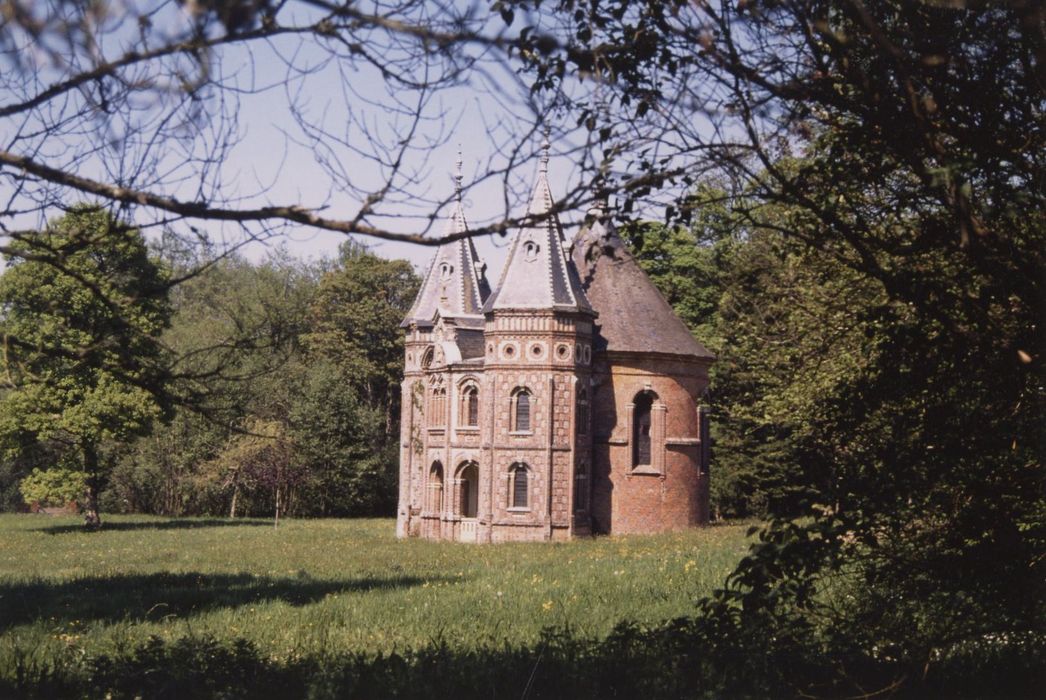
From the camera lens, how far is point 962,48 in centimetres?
834

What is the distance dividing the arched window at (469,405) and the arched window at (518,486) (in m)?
2.24

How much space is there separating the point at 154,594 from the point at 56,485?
25.6 metres

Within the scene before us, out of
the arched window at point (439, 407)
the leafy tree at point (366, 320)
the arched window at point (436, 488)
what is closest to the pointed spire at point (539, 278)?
the arched window at point (439, 407)

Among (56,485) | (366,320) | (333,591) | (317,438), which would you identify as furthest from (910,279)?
(366,320)

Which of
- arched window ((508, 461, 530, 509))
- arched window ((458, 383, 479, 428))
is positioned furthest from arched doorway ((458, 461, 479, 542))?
arched window ((508, 461, 530, 509))

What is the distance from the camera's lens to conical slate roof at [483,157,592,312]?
36344 mm

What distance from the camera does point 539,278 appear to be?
120 feet

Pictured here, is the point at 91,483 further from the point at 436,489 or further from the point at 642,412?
the point at 642,412

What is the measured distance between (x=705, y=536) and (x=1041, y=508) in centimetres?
2450

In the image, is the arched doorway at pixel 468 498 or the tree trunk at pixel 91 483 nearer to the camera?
the arched doorway at pixel 468 498

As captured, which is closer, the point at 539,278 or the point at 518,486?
the point at 539,278

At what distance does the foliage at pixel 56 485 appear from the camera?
41.6 meters

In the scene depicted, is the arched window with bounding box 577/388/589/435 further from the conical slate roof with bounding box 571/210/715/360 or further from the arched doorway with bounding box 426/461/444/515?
the arched doorway with bounding box 426/461/444/515

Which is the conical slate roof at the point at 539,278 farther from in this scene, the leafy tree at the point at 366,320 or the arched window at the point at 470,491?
the leafy tree at the point at 366,320
